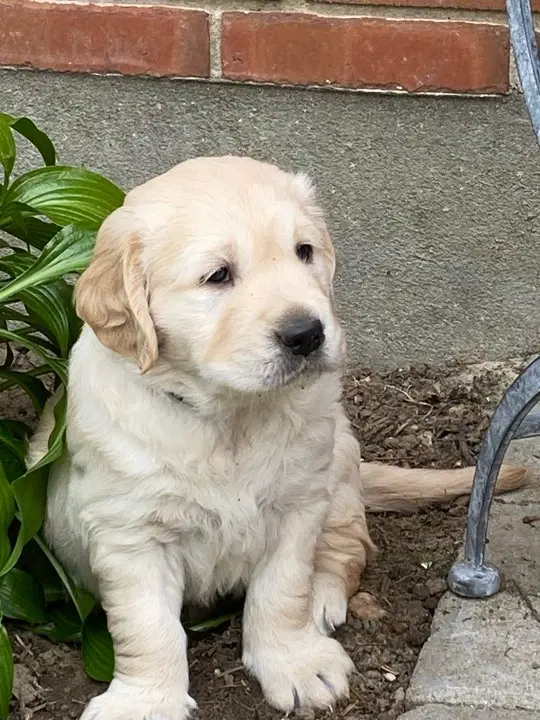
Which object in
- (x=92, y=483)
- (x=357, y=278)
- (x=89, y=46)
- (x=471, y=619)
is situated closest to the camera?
(x=92, y=483)

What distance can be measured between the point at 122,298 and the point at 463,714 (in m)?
1.01

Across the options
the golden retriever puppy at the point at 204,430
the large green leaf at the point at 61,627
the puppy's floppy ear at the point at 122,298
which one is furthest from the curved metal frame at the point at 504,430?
the large green leaf at the point at 61,627

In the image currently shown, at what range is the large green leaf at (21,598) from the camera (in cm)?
252

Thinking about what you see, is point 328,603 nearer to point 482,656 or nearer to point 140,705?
point 482,656

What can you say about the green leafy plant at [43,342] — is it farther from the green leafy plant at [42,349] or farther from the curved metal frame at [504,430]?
the curved metal frame at [504,430]

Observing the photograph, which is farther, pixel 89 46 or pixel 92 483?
pixel 89 46

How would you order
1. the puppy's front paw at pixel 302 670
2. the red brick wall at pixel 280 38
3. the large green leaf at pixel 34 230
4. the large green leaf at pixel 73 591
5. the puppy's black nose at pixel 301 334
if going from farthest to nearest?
1. the red brick wall at pixel 280 38
2. the large green leaf at pixel 34 230
3. the large green leaf at pixel 73 591
4. the puppy's front paw at pixel 302 670
5. the puppy's black nose at pixel 301 334

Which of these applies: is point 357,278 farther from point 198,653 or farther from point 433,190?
point 198,653

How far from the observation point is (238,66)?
10.7ft

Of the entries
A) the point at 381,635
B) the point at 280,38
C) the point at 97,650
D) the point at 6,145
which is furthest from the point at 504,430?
the point at 280,38

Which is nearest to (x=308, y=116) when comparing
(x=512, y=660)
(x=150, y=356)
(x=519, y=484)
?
(x=519, y=484)

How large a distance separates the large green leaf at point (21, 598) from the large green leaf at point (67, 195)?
79 centimetres

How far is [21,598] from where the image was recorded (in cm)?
255

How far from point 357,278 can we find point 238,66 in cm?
72
